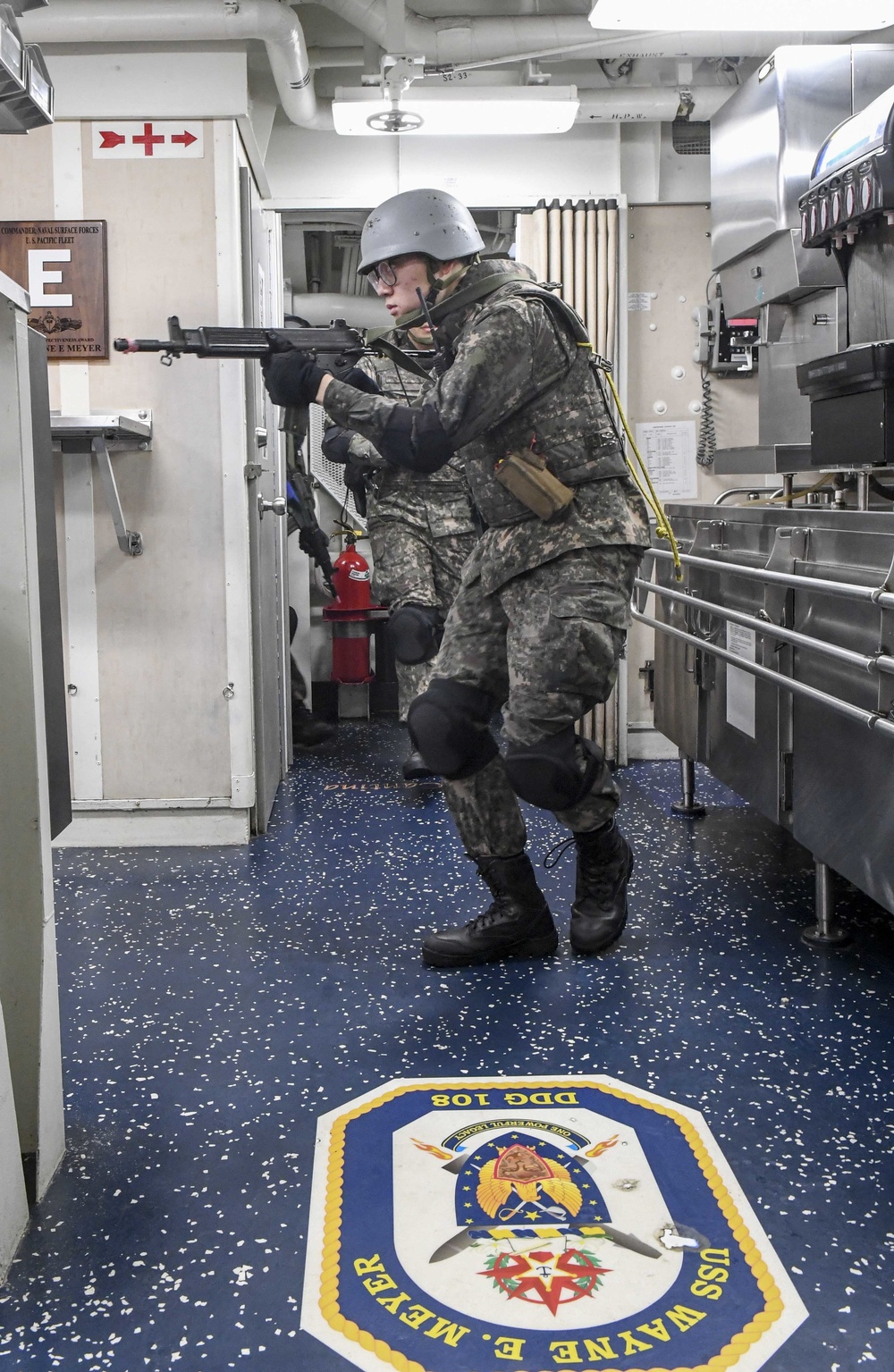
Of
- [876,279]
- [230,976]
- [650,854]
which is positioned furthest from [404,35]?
[230,976]

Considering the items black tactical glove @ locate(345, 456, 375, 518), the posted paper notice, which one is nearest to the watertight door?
black tactical glove @ locate(345, 456, 375, 518)

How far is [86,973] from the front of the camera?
250 cm

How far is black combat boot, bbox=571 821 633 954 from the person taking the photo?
102 inches

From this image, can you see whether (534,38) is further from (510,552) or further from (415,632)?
(510,552)

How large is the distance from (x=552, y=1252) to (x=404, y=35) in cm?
411

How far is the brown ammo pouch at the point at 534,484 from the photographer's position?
7.57 ft

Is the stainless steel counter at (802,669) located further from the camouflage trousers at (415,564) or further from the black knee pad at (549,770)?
the camouflage trousers at (415,564)

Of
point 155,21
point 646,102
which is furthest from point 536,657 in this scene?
point 646,102

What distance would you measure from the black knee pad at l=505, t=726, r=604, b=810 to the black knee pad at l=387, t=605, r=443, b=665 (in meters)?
1.63

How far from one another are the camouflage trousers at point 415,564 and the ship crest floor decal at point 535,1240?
7.96ft

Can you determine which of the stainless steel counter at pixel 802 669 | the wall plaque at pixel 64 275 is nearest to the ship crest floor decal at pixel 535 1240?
the stainless steel counter at pixel 802 669

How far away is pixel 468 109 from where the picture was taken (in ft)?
13.6

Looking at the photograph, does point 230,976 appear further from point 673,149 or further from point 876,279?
point 673,149

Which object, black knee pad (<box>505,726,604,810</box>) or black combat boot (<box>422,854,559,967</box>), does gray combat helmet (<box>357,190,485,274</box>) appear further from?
black combat boot (<box>422,854,559,967</box>)
